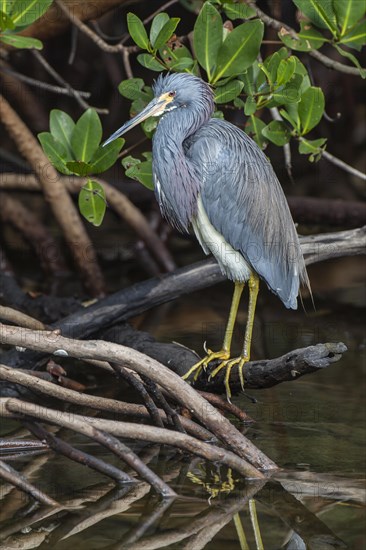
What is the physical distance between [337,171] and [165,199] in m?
4.77

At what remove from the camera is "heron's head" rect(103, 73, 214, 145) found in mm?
3705

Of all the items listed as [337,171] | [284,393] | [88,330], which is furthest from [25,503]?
[337,171]

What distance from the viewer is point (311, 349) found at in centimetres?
296

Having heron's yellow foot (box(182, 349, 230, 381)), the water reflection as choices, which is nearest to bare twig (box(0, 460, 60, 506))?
the water reflection

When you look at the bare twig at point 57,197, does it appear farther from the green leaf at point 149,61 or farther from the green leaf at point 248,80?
the green leaf at point 248,80

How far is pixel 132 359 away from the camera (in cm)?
302

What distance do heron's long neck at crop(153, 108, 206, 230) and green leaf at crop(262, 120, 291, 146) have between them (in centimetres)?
26

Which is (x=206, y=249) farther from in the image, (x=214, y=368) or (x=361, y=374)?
(x=361, y=374)

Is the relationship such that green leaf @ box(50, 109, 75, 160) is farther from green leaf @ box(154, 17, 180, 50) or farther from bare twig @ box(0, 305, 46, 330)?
bare twig @ box(0, 305, 46, 330)

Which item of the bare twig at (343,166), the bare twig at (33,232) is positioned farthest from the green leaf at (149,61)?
the bare twig at (33,232)

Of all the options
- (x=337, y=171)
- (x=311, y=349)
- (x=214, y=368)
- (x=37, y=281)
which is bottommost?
(x=337, y=171)

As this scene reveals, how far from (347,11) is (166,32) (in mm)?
649

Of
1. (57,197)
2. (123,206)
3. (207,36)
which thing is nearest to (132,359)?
(207,36)

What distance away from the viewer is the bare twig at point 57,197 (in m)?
5.46
